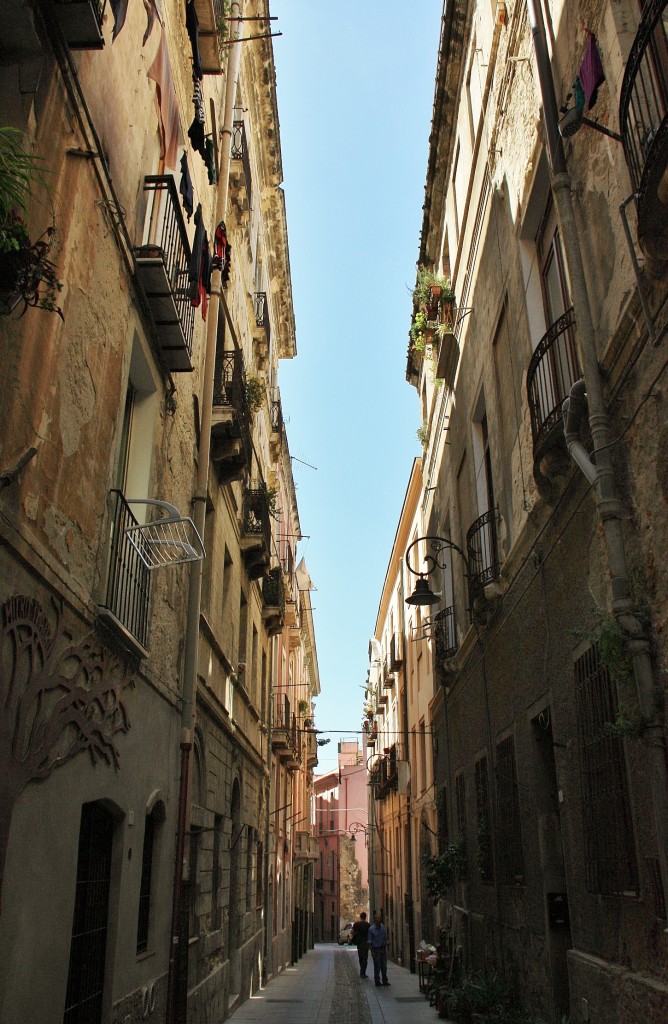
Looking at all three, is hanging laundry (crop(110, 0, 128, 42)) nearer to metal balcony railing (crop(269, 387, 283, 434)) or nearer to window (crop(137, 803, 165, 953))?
window (crop(137, 803, 165, 953))

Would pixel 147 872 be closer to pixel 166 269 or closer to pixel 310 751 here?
pixel 166 269

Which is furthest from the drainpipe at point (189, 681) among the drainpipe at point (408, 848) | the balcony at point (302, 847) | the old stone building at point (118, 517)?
the balcony at point (302, 847)

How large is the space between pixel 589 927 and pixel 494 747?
445cm

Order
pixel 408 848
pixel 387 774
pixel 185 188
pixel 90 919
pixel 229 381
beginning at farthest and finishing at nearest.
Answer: pixel 387 774 → pixel 408 848 → pixel 229 381 → pixel 185 188 → pixel 90 919

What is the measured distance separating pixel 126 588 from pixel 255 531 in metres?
8.67

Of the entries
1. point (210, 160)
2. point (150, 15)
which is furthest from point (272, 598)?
point (150, 15)

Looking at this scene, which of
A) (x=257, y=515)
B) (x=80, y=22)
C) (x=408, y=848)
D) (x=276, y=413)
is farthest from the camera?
(x=408, y=848)

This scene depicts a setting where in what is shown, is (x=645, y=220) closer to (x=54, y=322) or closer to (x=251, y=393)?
(x=54, y=322)

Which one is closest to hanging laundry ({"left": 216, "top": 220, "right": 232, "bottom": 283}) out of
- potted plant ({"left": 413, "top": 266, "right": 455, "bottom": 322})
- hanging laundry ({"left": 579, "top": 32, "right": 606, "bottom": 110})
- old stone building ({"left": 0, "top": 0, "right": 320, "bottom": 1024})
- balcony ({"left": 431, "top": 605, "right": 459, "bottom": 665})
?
old stone building ({"left": 0, "top": 0, "right": 320, "bottom": 1024})

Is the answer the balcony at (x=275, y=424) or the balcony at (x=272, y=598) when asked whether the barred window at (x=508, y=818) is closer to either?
the balcony at (x=272, y=598)

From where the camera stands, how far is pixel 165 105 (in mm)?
8453

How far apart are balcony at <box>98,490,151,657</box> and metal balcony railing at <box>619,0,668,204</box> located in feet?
15.1

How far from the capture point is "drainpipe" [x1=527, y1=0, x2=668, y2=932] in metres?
4.76

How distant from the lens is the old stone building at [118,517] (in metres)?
4.89
